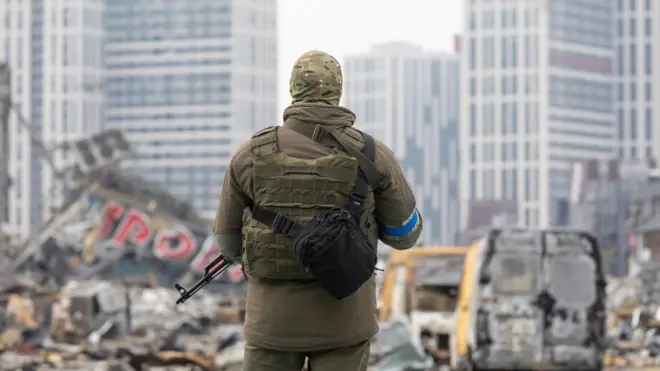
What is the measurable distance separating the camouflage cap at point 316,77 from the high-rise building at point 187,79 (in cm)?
17313

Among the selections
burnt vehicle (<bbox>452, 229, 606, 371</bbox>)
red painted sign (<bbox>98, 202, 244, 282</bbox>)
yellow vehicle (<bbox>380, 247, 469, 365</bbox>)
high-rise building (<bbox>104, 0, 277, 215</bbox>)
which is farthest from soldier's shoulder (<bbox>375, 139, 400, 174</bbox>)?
high-rise building (<bbox>104, 0, 277, 215</bbox>)

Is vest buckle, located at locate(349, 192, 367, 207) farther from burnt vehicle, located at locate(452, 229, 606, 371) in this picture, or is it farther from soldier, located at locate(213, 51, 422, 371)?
burnt vehicle, located at locate(452, 229, 606, 371)

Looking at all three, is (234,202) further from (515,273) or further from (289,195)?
(515,273)

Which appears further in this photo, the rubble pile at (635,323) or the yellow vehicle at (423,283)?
the yellow vehicle at (423,283)

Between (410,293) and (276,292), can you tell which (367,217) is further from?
(410,293)

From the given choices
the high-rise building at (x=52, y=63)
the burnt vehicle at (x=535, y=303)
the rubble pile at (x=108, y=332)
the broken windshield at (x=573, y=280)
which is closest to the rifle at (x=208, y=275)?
the burnt vehicle at (x=535, y=303)

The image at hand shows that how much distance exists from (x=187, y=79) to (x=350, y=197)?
181849 mm

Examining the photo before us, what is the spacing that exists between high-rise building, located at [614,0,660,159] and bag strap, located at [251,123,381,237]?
17397cm

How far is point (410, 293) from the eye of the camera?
68.0 feet

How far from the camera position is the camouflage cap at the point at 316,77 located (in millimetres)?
4863

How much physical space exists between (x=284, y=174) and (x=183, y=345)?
1680cm

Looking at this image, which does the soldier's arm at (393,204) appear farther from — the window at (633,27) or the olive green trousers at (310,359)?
the window at (633,27)

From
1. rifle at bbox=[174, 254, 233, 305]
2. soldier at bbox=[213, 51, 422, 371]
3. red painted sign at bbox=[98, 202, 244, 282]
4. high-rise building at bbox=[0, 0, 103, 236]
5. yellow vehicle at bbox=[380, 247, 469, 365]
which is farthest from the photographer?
high-rise building at bbox=[0, 0, 103, 236]

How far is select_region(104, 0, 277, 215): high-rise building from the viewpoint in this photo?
18038cm
